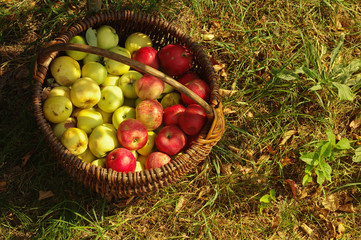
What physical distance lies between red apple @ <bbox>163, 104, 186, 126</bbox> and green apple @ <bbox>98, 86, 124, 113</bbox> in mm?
400

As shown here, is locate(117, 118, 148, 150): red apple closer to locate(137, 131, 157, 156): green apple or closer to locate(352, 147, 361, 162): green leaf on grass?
locate(137, 131, 157, 156): green apple

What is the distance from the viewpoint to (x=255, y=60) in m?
3.47

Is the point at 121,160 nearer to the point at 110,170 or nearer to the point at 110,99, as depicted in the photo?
the point at 110,170

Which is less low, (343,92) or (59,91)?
(343,92)

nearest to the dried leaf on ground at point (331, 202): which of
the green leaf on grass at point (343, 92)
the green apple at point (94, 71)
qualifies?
the green leaf on grass at point (343, 92)

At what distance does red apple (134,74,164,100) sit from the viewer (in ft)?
8.97

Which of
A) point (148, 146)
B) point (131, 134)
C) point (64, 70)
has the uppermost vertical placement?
point (64, 70)

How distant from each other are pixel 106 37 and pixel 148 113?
788 millimetres

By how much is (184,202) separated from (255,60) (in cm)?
160

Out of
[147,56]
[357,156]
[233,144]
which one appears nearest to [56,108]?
[147,56]

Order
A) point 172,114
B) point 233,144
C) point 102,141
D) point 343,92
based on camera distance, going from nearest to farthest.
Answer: point 102,141 < point 172,114 < point 343,92 < point 233,144

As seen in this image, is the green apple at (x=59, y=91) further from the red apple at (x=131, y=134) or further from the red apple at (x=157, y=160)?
the red apple at (x=157, y=160)

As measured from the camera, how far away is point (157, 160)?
2.59 metres

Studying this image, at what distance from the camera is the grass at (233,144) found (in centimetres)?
291
